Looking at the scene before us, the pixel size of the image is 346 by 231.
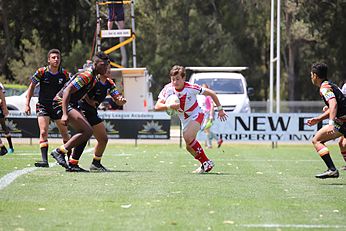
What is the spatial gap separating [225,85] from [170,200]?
72.6 ft

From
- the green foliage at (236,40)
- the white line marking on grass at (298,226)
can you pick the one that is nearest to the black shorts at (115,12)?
the green foliage at (236,40)

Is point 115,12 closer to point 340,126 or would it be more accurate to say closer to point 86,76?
point 86,76

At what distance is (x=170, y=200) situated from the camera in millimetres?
10539

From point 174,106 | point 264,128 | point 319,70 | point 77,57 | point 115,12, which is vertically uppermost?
point 115,12

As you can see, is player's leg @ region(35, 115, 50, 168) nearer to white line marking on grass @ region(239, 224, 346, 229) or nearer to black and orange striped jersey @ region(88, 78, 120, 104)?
black and orange striped jersey @ region(88, 78, 120, 104)

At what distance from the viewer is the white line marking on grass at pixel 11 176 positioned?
12.5 metres

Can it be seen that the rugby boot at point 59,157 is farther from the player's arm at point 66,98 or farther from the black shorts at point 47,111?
the black shorts at point 47,111

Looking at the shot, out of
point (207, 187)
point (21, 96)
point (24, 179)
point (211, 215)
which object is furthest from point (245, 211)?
point (21, 96)

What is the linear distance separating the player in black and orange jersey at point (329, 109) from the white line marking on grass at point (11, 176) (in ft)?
14.8

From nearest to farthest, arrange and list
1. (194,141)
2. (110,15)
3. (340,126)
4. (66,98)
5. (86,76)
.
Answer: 1. (340,126)
2. (66,98)
3. (86,76)
4. (194,141)
5. (110,15)

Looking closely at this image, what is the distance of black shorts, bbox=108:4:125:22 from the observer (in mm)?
34531

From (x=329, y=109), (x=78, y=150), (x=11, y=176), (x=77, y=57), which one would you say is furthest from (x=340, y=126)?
(x=77, y=57)

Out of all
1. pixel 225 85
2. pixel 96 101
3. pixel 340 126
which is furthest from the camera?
pixel 225 85

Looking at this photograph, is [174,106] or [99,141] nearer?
[174,106]
